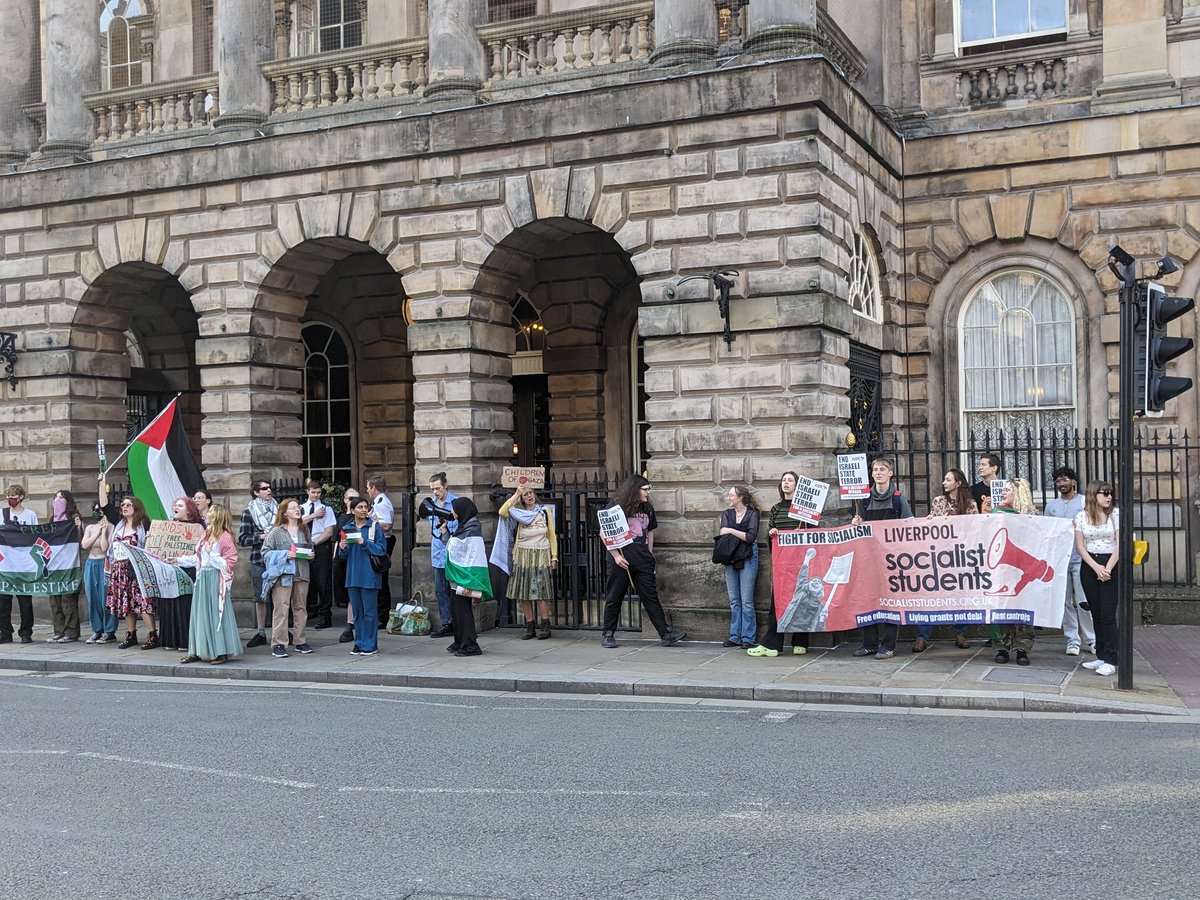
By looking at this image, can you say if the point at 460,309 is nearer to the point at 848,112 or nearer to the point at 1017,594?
the point at 848,112

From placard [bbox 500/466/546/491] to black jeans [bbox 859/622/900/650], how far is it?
13.6ft

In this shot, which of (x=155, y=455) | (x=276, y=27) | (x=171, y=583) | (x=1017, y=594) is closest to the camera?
(x=1017, y=594)

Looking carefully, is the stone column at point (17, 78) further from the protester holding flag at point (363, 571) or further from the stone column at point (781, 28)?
the stone column at point (781, 28)

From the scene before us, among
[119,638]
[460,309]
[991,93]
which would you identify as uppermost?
[991,93]

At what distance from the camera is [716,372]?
14.5 metres

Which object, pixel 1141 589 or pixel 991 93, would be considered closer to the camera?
pixel 1141 589

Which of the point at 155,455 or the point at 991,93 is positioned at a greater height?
the point at 991,93

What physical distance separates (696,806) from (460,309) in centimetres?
986

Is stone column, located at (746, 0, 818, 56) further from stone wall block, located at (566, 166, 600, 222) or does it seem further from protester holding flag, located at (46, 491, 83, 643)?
protester holding flag, located at (46, 491, 83, 643)

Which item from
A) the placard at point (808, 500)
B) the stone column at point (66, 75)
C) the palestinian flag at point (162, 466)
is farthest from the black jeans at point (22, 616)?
the placard at point (808, 500)

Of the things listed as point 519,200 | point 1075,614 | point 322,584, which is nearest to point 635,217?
point 519,200

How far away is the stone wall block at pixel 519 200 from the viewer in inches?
612

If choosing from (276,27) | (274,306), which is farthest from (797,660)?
(276,27)

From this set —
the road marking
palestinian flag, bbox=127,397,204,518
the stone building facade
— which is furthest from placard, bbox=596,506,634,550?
the road marking
